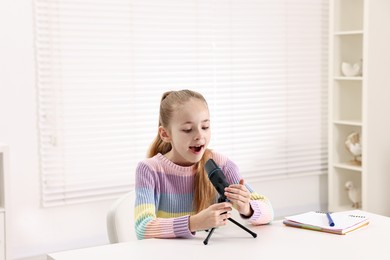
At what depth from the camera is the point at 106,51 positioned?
3.69 m

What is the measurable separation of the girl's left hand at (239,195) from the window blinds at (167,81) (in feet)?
5.73

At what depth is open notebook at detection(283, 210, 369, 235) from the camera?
206cm

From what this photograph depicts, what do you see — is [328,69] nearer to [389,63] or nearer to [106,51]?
[389,63]

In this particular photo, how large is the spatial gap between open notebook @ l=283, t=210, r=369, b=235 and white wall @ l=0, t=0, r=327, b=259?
1642mm

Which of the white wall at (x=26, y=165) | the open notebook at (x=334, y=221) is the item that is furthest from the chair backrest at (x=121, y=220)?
the white wall at (x=26, y=165)

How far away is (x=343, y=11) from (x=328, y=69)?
0.40 m

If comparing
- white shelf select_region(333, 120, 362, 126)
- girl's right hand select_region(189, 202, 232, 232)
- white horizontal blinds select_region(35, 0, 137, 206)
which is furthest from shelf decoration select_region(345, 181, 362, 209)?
girl's right hand select_region(189, 202, 232, 232)

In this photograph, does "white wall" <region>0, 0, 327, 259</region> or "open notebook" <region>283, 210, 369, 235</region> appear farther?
"white wall" <region>0, 0, 327, 259</region>

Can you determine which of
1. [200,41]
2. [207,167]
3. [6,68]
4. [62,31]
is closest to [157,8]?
[200,41]

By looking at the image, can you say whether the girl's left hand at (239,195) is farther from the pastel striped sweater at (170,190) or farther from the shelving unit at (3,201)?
the shelving unit at (3,201)

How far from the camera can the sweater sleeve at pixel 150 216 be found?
6.59 ft

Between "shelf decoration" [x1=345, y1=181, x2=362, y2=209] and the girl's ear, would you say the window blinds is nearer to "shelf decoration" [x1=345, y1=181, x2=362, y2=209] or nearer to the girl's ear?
"shelf decoration" [x1=345, y1=181, x2=362, y2=209]

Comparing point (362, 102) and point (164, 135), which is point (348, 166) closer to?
point (362, 102)

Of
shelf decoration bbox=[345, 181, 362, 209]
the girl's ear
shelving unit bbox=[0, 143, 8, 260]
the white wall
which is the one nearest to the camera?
the girl's ear
